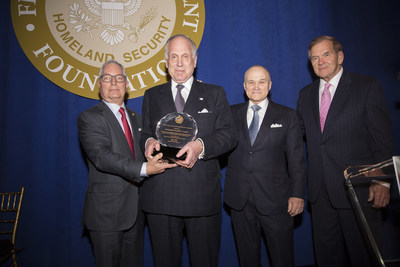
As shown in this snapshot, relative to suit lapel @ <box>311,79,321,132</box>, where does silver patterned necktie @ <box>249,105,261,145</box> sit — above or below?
below

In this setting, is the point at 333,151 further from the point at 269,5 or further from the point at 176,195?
the point at 269,5

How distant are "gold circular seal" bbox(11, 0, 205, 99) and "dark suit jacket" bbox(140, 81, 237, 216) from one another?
3.60 feet

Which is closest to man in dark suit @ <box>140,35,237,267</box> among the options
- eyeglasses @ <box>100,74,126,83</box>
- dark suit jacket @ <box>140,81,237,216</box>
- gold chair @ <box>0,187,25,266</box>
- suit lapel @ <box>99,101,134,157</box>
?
dark suit jacket @ <box>140,81,237,216</box>

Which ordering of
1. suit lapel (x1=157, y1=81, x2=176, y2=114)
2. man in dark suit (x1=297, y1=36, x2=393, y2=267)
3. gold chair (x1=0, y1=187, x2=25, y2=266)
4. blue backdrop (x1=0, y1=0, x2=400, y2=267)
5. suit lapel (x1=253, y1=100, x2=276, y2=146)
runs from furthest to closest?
blue backdrop (x1=0, y1=0, x2=400, y2=267), gold chair (x1=0, y1=187, x2=25, y2=266), suit lapel (x1=253, y1=100, x2=276, y2=146), man in dark suit (x1=297, y1=36, x2=393, y2=267), suit lapel (x1=157, y1=81, x2=176, y2=114)

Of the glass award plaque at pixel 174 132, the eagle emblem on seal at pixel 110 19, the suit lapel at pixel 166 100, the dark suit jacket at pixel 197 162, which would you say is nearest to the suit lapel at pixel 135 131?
the dark suit jacket at pixel 197 162

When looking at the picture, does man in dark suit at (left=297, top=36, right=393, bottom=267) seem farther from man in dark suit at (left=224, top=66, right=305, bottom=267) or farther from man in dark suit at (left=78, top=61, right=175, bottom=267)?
man in dark suit at (left=78, top=61, right=175, bottom=267)

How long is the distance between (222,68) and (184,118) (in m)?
1.48

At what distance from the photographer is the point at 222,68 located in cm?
275

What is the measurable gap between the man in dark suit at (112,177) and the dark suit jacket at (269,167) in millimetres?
669

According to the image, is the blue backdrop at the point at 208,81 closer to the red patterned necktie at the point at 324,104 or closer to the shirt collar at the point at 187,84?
the red patterned necktie at the point at 324,104

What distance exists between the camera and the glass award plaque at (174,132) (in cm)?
139

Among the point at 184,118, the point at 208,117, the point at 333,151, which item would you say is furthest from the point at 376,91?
the point at 184,118

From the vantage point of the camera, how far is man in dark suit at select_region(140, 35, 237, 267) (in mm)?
1492

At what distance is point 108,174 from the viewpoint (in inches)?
69.4
